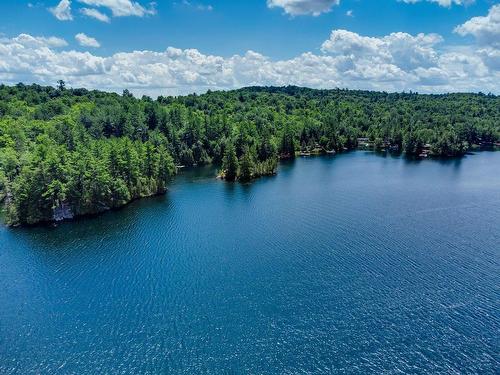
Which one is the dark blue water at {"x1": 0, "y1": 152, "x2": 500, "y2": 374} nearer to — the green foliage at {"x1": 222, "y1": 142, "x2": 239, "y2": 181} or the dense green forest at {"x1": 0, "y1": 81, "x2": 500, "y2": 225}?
the dense green forest at {"x1": 0, "y1": 81, "x2": 500, "y2": 225}

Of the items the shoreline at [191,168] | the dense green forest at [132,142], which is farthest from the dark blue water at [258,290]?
the dense green forest at [132,142]

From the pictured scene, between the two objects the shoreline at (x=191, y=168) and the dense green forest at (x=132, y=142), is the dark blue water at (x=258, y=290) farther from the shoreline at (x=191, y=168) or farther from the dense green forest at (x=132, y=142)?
the dense green forest at (x=132, y=142)

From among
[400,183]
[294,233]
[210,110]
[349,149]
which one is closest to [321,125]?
[349,149]

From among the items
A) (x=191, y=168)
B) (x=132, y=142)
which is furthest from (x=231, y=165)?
(x=132, y=142)

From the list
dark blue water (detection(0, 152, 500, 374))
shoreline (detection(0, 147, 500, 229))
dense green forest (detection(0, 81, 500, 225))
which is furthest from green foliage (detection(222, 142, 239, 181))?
dark blue water (detection(0, 152, 500, 374))

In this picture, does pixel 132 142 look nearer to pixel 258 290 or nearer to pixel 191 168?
pixel 191 168

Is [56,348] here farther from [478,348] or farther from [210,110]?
[210,110]
